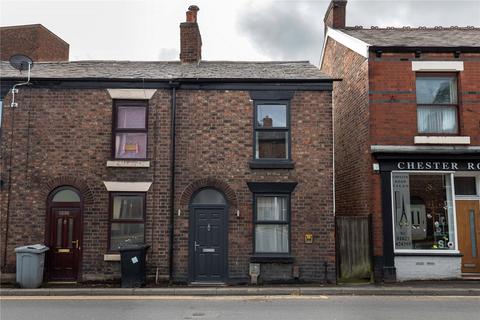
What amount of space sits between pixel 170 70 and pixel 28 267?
6.68 m

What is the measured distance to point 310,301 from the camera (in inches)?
397

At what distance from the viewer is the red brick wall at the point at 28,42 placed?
82.8 feet

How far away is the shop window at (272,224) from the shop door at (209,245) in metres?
0.94

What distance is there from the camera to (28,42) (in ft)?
83.4

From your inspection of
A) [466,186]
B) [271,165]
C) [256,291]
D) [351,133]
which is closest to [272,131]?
[271,165]

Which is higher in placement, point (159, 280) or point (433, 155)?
point (433, 155)

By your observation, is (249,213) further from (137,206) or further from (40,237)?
(40,237)

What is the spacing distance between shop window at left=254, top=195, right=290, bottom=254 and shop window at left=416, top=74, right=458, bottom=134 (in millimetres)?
4476

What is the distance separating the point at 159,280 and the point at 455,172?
8.60 m

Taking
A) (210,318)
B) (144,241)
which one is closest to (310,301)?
(210,318)

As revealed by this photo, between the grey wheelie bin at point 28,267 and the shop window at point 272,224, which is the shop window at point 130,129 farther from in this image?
the shop window at point 272,224

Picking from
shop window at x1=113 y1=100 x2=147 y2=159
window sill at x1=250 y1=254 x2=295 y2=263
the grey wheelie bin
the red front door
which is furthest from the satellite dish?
window sill at x1=250 y1=254 x2=295 y2=263

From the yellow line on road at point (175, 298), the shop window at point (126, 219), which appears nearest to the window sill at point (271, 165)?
the shop window at point (126, 219)

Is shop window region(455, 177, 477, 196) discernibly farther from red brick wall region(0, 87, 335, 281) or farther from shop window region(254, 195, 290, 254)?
shop window region(254, 195, 290, 254)
